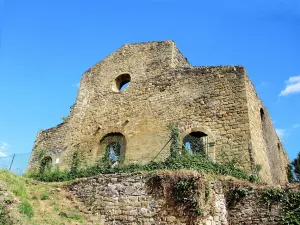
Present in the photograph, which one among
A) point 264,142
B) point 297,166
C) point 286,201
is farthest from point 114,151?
point 297,166

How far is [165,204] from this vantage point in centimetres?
900

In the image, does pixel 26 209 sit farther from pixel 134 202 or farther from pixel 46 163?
pixel 46 163

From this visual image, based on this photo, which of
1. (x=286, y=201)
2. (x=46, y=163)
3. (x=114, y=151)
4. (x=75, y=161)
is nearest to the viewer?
(x=286, y=201)

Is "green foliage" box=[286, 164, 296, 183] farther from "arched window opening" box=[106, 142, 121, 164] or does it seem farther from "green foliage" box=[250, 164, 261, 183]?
"arched window opening" box=[106, 142, 121, 164]

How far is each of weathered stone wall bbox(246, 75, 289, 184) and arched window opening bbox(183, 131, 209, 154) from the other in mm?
1748

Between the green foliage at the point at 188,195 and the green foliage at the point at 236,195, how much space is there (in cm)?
117

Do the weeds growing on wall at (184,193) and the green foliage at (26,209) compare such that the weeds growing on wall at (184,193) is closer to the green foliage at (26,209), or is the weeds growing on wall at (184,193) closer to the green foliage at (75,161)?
the green foliage at (26,209)

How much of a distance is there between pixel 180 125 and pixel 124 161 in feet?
9.11

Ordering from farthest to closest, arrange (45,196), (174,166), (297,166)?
(297,166)
(174,166)
(45,196)

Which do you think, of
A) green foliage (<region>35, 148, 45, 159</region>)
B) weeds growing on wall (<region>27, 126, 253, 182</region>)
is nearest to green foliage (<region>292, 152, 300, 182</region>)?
weeds growing on wall (<region>27, 126, 253, 182</region>)

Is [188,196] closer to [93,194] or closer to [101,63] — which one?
[93,194]

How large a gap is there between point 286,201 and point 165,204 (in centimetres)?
321

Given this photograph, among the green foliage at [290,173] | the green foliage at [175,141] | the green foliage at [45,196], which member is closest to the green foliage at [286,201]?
the green foliage at [175,141]

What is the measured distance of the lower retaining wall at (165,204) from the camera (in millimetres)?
8797
